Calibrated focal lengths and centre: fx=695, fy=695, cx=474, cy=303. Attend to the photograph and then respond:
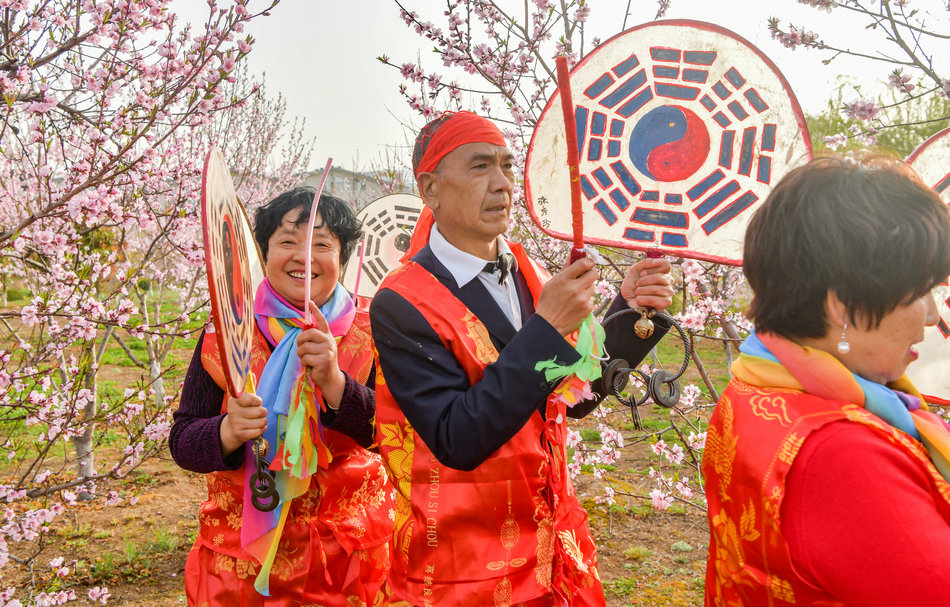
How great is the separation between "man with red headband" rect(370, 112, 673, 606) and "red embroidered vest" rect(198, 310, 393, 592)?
60cm

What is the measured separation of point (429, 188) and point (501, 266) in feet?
0.94

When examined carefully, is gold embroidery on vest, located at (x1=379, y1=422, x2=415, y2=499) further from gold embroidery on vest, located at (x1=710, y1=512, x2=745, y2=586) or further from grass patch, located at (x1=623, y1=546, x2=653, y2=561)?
grass patch, located at (x1=623, y1=546, x2=653, y2=561)

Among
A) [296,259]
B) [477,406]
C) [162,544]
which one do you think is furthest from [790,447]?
[162,544]

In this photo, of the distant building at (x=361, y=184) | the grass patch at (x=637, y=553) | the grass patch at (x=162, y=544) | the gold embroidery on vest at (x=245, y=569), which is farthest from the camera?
the distant building at (x=361, y=184)

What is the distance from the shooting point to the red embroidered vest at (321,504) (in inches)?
84.4

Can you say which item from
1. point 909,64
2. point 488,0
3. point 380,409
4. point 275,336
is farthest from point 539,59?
point 380,409

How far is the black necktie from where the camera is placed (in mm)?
1795

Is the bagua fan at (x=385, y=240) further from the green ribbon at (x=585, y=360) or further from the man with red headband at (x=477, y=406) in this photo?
the green ribbon at (x=585, y=360)

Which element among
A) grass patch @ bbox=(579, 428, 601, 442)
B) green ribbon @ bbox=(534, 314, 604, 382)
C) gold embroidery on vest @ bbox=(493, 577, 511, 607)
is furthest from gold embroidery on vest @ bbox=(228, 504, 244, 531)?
grass patch @ bbox=(579, 428, 601, 442)

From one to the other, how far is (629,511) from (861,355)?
16.1 feet

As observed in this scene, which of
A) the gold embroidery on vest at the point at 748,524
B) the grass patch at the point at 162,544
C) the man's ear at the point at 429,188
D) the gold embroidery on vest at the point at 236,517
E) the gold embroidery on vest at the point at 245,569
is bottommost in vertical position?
the grass patch at the point at 162,544

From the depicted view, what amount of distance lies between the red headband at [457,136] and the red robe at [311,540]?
32.5 inches

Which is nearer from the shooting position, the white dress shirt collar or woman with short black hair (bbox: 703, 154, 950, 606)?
woman with short black hair (bbox: 703, 154, 950, 606)

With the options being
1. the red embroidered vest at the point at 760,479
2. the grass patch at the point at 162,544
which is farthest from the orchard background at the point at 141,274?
the red embroidered vest at the point at 760,479
